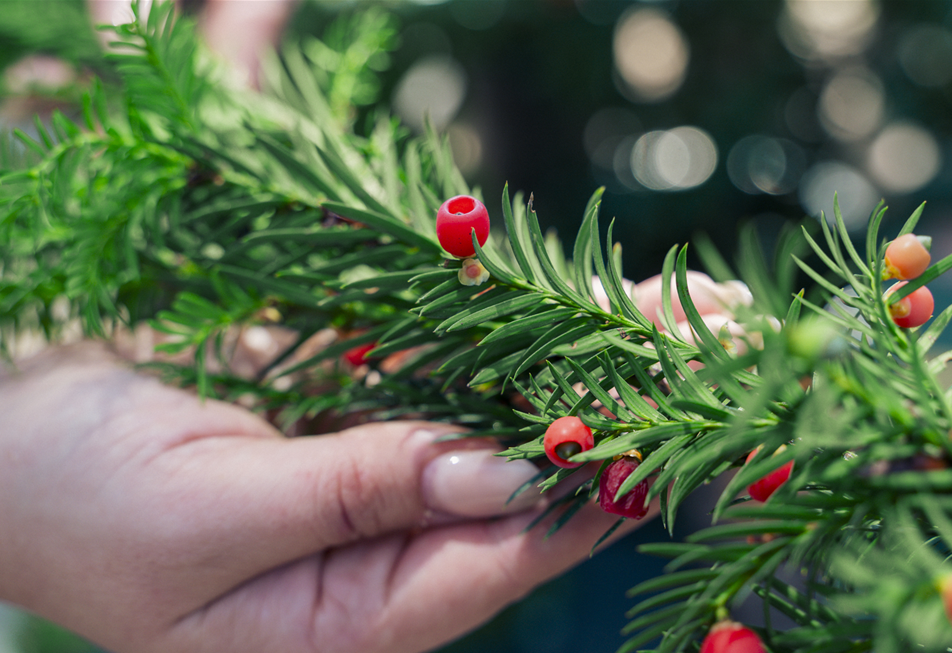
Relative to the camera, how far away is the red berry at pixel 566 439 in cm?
19

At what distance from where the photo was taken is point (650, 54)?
0.81m

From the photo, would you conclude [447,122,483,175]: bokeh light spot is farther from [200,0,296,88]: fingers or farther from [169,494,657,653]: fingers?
[169,494,657,653]: fingers

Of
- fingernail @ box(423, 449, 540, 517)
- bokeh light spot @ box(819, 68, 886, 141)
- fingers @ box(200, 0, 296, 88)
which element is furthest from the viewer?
bokeh light spot @ box(819, 68, 886, 141)

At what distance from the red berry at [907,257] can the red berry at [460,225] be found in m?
0.13

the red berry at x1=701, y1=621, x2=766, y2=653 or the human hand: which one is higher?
the red berry at x1=701, y1=621, x2=766, y2=653

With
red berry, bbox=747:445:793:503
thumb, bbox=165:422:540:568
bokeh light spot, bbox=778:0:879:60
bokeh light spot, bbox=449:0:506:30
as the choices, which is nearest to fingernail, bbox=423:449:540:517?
thumb, bbox=165:422:540:568

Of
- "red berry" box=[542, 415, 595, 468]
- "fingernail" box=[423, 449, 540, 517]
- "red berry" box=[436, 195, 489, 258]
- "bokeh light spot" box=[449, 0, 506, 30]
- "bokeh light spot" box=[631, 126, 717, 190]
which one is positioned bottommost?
"fingernail" box=[423, 449, 540, 517]

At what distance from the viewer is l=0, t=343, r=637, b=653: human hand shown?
32cm

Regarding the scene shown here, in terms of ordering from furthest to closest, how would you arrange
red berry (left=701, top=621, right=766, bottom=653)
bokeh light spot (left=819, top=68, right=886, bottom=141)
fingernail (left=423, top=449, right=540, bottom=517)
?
bokeh light spot (left=819, top=68, right=886, bottom=141) < fingernail (left=423, top=449, right=540, bottom=517) < red berry (left=701, top=621, right=766, bottom=653)

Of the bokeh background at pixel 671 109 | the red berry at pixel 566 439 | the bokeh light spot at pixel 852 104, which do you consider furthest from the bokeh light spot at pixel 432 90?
the red berry at pixel 566 439

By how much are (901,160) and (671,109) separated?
0.36 metres

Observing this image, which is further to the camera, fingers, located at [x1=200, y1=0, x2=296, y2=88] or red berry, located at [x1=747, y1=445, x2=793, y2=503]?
fingers, located at [x1=200, y1=0, x2=296, y2=88]

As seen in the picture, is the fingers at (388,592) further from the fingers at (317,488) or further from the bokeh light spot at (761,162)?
the bokeh light spot at (761,162)

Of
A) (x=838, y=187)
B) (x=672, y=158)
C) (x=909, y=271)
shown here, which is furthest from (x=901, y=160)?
(x=909, y=271)
